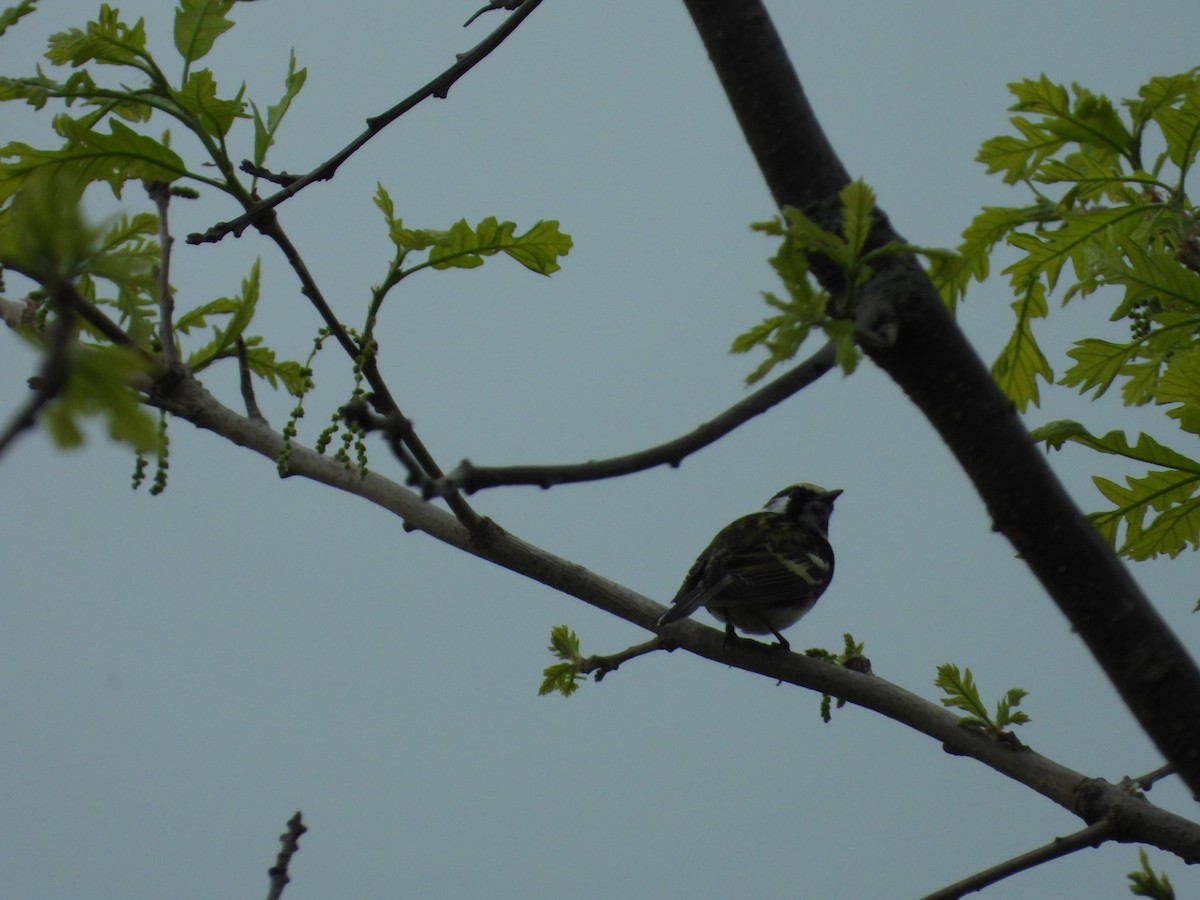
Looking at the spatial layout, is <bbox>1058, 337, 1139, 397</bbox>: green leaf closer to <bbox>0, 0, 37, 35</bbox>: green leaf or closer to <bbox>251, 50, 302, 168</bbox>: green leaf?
<bbox>251, 50, 302, 168</bbox>: green leaf

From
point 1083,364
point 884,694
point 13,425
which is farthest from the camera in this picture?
point 1083,364

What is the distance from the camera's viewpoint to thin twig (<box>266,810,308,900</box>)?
1930mm

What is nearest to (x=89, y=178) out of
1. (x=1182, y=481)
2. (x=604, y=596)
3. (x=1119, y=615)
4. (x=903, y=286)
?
(x=604, y=596)

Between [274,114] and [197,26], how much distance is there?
28cm

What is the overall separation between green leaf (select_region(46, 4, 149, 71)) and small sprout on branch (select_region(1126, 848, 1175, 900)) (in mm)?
2221

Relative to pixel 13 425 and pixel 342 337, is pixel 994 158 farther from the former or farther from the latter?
pixel 13 425

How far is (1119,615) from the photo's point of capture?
1.45 metres

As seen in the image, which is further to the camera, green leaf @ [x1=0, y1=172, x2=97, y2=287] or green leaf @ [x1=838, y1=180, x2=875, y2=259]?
green leaf @ [x1=838, y1=180, x2=875, y2=259]

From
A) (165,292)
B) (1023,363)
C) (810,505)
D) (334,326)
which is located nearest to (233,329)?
(165,292)

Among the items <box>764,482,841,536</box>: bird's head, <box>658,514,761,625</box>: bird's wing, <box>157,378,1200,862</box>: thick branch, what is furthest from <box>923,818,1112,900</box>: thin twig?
<box>764,482,841,536</box>: bird's head

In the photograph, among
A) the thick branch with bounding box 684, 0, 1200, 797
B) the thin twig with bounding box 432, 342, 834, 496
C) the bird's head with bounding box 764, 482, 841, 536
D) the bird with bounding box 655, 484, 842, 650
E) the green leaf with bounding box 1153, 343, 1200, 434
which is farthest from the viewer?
the bird's head with bounding box 764, 482, 841, 536

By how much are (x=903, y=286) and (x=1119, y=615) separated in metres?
0.44

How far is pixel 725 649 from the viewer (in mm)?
2617

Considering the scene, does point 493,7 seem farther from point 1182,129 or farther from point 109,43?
point 1182,129
